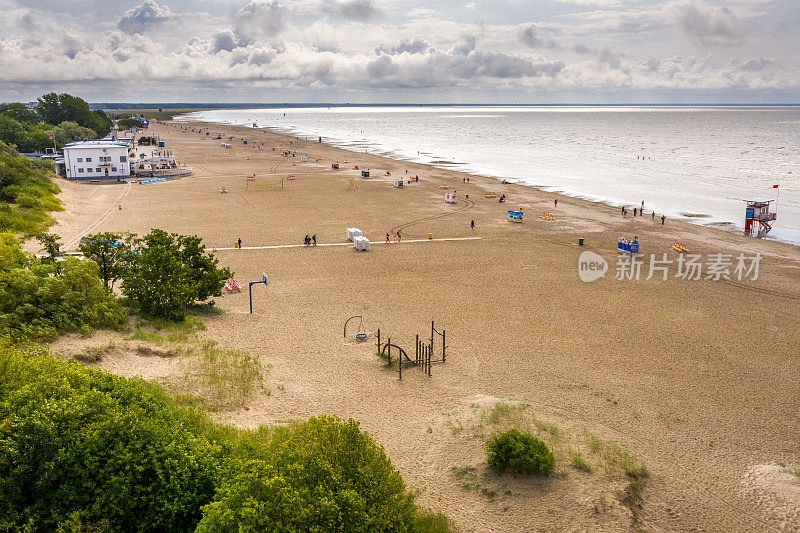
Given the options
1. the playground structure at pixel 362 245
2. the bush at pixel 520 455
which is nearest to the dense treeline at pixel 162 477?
the bush at pixel 520 455

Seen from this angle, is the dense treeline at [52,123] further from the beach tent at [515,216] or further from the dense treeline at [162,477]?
the dense treeline at [162,477]

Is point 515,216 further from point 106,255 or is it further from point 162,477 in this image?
point 162,477

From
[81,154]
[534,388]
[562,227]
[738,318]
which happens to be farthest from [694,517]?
[81,154]

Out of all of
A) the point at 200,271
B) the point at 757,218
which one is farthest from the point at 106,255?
the point at 757,218

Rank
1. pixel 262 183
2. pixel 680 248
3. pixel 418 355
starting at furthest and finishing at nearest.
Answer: pixel 262 183 → pixel 680 248 → pixel 418 355

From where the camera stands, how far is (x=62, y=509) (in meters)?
11.1

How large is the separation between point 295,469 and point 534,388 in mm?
13850

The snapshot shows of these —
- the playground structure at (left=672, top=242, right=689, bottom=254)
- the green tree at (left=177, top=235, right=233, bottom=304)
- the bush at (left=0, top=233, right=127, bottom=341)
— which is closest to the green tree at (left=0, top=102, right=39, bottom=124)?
the green tree at (left=177, top=235, right=233, bottom=304)

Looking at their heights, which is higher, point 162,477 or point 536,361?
point 162,477

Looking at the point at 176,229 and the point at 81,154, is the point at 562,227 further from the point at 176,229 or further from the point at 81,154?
the point at 81,154

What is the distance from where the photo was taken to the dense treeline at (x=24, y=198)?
42.2m

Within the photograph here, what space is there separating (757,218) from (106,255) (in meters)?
56.7

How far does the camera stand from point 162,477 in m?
11.5

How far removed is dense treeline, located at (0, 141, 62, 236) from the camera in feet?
139
